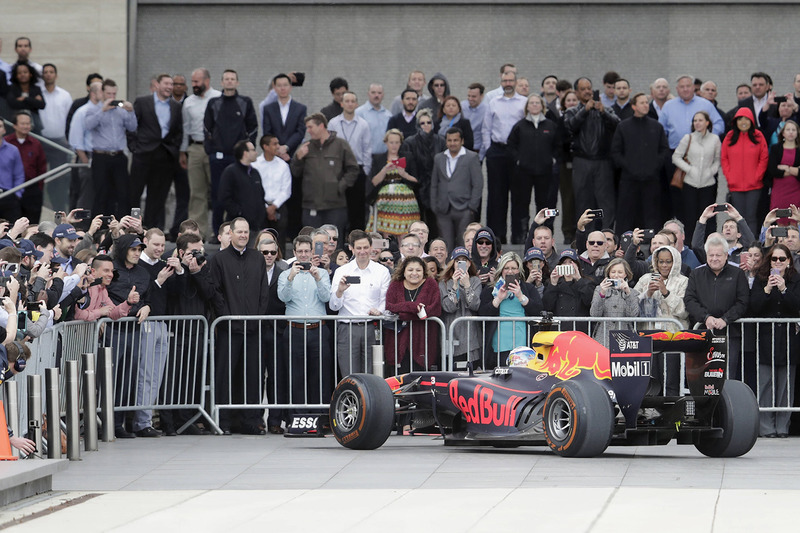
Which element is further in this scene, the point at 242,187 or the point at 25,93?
the point at 25,93

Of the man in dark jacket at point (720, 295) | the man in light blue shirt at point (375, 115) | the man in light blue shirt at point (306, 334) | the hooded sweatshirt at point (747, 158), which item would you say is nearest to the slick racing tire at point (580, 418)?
the man in dark jacket at point (720, 295)

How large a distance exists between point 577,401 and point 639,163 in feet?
28.6

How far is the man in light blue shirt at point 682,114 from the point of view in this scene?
21438mm

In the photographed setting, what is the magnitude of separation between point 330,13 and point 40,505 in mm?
18402

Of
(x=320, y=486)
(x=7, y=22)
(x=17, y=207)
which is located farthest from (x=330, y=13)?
(x=320, y=486)

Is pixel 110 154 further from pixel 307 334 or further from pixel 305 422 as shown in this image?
pixel 305 422

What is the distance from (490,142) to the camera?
21.5m

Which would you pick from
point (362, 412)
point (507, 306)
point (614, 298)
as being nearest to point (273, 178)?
point (507, 306)

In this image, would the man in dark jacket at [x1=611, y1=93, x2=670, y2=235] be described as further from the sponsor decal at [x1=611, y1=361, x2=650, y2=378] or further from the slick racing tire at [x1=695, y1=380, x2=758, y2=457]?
the sponsor decal at [x1=611, y1=361, x2=650, y2=378]

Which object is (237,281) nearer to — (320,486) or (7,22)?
(320,486)

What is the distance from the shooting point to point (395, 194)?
67.9 feet

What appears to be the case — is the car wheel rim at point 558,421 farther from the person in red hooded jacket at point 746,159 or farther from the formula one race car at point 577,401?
the person in red hooded jacket at point 746,159

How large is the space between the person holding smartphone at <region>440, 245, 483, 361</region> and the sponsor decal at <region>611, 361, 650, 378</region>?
11.5 feet

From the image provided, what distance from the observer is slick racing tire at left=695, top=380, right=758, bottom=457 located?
13398mm
